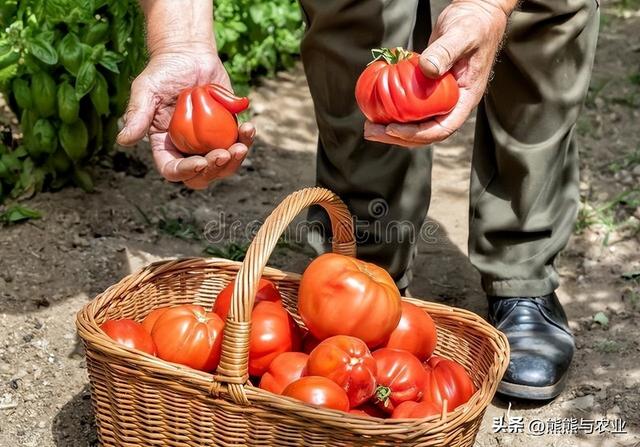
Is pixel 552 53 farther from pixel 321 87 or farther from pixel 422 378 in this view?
pixel 422 378

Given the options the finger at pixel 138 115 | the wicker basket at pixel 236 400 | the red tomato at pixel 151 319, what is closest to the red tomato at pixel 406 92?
the wicker basket at pixel 236 400

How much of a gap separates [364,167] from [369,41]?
1.20 feet

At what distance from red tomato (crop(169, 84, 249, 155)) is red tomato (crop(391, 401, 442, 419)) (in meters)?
0.71

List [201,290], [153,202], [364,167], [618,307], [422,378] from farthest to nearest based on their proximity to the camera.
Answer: [153,202], [618,307], [364,167], [201,290], [422,378]

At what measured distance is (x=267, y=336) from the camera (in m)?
2.29

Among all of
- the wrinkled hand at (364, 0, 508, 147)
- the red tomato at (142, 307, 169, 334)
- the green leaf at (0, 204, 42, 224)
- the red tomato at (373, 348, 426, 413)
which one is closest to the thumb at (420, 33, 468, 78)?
the wrinkled hand at (364, 0, 508, 147)

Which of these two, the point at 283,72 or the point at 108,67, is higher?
the point at 108,67

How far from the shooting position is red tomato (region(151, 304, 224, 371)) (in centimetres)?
223

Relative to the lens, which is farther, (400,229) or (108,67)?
(108,67)

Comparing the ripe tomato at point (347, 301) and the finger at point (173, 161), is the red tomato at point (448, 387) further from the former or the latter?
the finger at point (173, 161)

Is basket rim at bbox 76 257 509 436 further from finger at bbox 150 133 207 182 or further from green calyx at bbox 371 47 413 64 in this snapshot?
green calyx at bbox 371 47 413 64

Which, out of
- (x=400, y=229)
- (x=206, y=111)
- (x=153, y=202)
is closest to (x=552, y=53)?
(x=400, y=229)

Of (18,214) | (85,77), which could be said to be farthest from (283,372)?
(18,214)

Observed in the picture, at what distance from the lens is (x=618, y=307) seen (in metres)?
3.23
